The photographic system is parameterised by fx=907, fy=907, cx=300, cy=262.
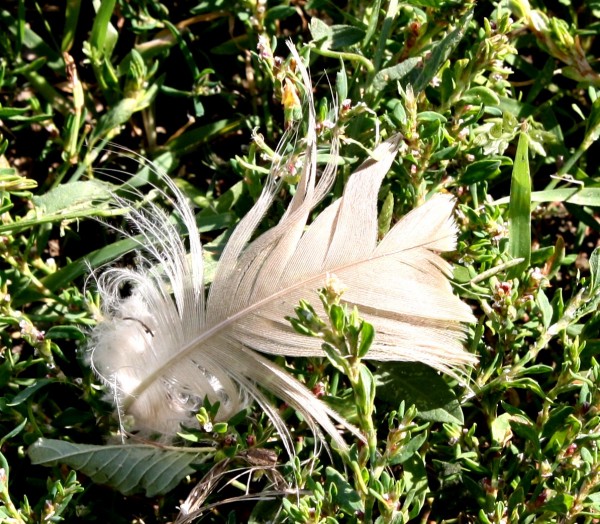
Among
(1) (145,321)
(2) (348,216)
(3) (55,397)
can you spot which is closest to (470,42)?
(2) (348,216)

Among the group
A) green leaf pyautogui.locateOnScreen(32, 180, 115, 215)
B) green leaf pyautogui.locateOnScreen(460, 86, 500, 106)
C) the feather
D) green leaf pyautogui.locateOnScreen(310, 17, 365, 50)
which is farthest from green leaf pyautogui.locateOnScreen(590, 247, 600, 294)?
green leaf pyautogui.locateOnScreen(32, 180, 115, 215)

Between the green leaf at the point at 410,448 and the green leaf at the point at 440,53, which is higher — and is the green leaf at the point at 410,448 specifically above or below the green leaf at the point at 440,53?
below

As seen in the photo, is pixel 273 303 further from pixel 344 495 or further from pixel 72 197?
pixel 72 197

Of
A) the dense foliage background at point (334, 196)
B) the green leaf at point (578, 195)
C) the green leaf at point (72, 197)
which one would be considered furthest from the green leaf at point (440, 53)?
the green leaf at point (72, 197)

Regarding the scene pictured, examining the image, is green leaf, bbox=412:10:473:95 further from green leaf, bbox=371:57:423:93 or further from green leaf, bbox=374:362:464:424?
green leaf, bbox=374:362:464:424

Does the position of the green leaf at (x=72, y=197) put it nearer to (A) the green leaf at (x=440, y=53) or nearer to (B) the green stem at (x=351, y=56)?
(B) the green stem at (x=351, y=56)

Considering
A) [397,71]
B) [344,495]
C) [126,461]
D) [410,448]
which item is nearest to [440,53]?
[397,71]
